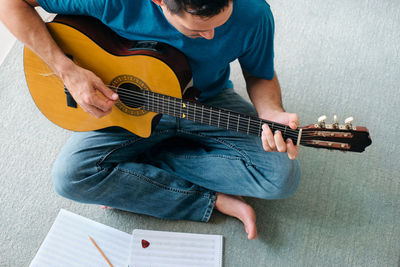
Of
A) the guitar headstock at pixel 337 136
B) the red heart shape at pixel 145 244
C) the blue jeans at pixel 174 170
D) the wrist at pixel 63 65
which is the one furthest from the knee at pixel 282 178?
A: the wrist at pixel 63 65

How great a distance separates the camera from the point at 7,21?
1109mm

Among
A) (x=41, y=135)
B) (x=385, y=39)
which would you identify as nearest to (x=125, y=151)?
(x=41, y=135)

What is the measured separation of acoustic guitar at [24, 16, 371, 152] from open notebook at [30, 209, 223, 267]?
1.44 ft

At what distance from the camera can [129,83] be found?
1.13 meters

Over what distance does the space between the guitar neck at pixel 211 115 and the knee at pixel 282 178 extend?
20cm

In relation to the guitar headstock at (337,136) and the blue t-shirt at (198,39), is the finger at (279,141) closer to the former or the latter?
the guitar headstock at (337,136)

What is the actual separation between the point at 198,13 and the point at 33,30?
594 millimetres

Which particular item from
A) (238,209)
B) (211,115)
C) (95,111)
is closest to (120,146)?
(95,111)

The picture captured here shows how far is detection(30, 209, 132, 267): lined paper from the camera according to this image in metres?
1.30

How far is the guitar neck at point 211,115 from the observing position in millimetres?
993

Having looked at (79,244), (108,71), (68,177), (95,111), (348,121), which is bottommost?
(79,244)

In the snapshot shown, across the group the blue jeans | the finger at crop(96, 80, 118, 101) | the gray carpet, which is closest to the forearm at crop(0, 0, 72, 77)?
the finger at crop(96, 80, 118, 101)

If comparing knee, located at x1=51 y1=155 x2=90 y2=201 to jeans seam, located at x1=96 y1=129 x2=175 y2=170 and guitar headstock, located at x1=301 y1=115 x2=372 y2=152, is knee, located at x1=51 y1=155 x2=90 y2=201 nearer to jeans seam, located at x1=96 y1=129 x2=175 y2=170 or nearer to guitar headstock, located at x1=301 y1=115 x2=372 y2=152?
jeans seam, located at x1=96 y1=129 x2=175 y2=170

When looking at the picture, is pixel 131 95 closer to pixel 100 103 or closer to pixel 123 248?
pixel 100 103
